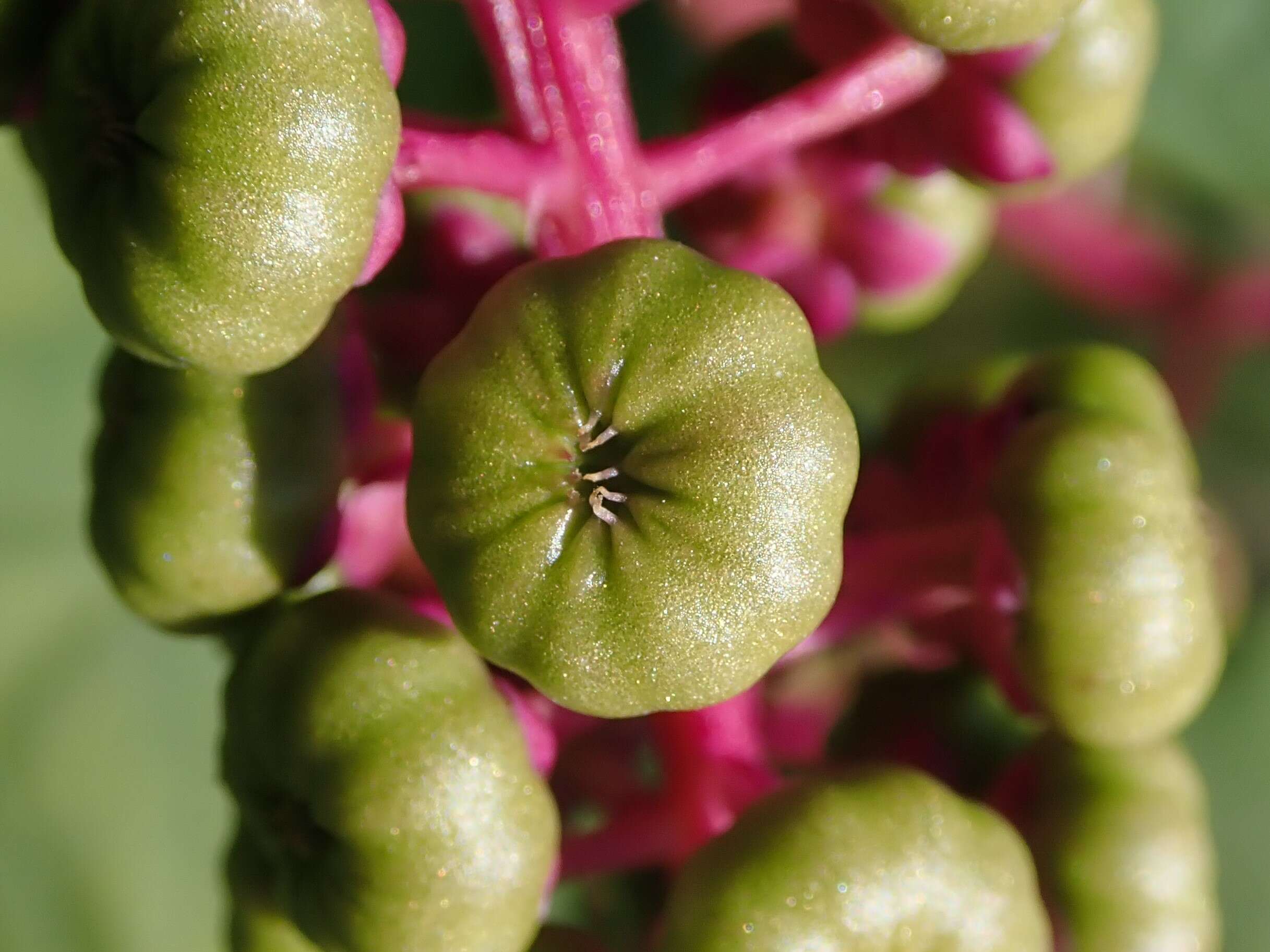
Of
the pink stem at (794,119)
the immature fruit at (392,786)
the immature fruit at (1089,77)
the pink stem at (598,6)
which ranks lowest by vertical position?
the immature fruit at (392,786)

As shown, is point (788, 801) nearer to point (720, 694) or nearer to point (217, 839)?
point (720, 694)

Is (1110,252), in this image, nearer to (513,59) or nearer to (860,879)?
(513,59)

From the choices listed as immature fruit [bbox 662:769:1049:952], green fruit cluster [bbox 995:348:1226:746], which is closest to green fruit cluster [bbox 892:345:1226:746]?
green fruit cluster [bbox 995:348:1226:746]

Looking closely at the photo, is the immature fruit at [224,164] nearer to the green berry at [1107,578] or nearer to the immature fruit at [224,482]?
the immature fruit at [224,482]

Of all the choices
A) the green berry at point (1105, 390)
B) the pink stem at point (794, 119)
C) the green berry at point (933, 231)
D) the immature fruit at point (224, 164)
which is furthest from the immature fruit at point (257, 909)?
the green berry at point (933, 231)

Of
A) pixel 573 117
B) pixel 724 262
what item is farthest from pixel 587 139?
pixel 724 262

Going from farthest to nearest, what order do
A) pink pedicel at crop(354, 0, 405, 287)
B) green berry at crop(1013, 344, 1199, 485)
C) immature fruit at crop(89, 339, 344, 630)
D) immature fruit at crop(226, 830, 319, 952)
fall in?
green berry at crop(1013, 344, 1199, 485)
immature fruit at crop(226, 830, 319, 952)
immature fruit at crop(89, 339, 344, 630)
pink pedicel at crop(354, 0, 405, 287)

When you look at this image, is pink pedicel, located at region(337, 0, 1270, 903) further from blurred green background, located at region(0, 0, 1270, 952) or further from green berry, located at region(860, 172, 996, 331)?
blurred green background, located at region(0, 0, 1270, 952)
